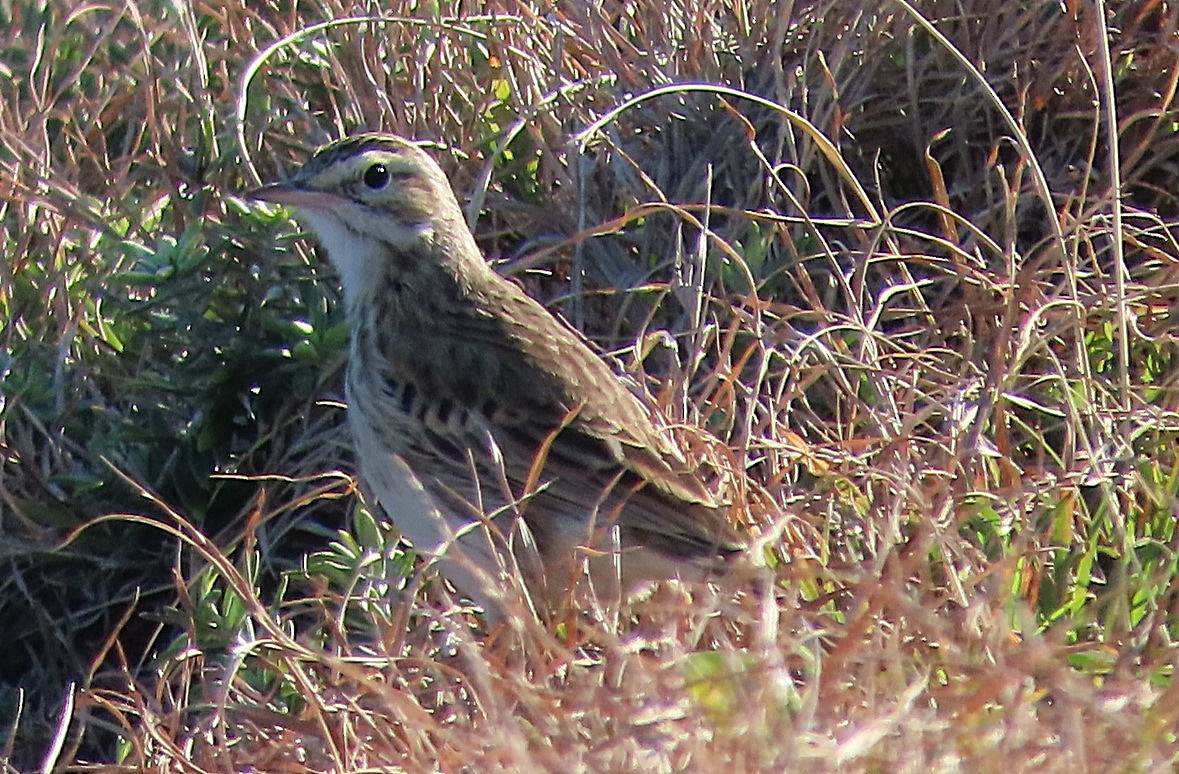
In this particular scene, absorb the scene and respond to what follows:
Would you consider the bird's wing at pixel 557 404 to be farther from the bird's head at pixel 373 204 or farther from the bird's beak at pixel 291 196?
the bird's beak at pixel 291 196

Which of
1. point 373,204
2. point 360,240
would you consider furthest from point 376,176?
point 360,240

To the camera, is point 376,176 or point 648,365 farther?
point 648,365

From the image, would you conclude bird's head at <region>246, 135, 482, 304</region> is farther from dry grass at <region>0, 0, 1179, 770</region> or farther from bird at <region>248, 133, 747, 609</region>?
dry grass at <region>0, 0, 1179, 770</region>

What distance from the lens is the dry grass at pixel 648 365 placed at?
3.62 metres

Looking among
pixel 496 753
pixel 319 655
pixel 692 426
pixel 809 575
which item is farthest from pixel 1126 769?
pixel 692 426

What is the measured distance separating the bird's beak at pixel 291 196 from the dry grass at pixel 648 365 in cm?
38

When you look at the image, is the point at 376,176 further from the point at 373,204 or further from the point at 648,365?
the point at 648,365

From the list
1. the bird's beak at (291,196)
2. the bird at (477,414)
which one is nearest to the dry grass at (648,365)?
the bird at (477,414)

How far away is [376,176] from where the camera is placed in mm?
5500

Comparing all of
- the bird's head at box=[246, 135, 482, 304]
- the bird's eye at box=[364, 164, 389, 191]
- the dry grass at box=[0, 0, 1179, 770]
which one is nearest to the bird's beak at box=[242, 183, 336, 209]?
the bird's head at box=[246, 135, 482, 304]

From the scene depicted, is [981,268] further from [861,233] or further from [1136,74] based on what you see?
[1136,74]

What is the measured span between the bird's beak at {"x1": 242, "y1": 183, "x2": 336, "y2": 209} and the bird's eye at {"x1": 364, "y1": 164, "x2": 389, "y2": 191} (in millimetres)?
105

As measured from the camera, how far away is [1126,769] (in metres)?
3.02

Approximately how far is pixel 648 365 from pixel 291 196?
1084mm
